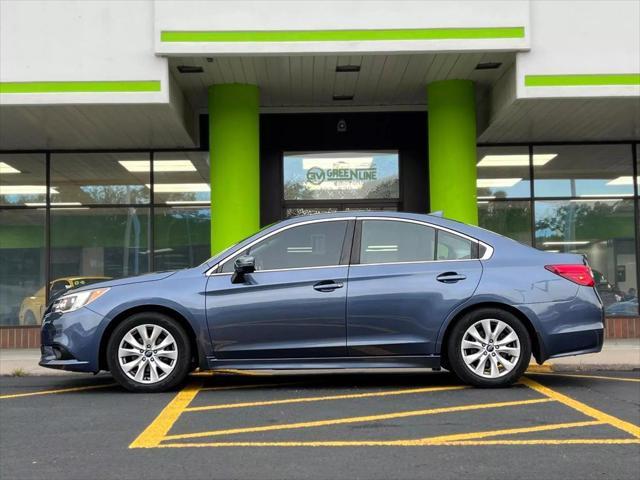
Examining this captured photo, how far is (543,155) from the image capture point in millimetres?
13859

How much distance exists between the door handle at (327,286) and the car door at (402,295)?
0.44 ft

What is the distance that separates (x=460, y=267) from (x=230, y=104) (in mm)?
6160

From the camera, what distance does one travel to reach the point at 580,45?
10609 millimetres

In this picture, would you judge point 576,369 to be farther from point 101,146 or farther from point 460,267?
point 101,146

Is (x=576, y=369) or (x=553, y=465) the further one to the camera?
(x=576, y=369)

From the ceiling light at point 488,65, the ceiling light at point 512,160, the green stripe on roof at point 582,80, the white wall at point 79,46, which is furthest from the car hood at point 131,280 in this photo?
the ceiling light at point 512,160

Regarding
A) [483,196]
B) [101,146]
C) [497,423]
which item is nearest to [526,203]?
[483,196]

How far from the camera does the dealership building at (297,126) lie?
10.5 metres

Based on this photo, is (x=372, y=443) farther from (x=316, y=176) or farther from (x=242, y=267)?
(x=316, y=176)

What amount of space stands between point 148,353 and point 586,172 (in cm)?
965

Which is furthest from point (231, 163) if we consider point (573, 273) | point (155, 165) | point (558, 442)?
point (558, 442)

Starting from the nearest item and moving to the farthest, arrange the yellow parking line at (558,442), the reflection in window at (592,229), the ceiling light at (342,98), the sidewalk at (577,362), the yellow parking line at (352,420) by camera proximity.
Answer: the yellow parking line at (558,442) < the yellow parking line at (352,420) < the sidewalk at (577,362) < the ceiling light at (342,98) < the reflection in window at (592,229)

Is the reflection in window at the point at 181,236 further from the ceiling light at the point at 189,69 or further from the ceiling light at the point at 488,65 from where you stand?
the ceiling light at the point at 488,65

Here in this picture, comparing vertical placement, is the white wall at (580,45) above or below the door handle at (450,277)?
above
